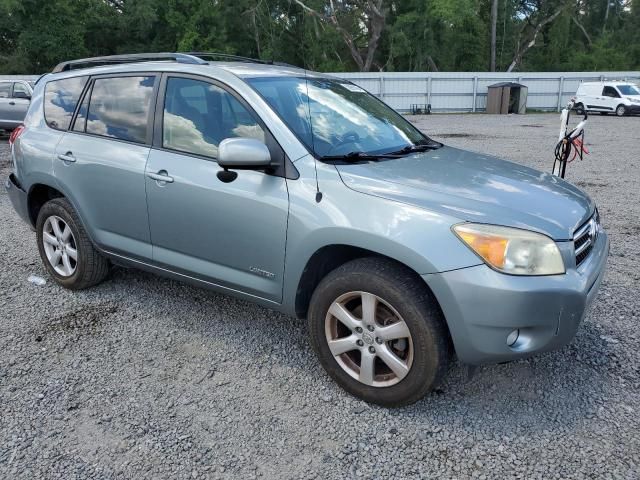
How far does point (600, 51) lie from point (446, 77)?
92.5ft

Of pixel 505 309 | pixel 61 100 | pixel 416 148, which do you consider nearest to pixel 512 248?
pixel 505 309

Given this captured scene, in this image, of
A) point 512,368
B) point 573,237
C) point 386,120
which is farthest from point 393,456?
point 386,120

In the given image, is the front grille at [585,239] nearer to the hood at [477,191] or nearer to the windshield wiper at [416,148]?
the hood at [477,191]

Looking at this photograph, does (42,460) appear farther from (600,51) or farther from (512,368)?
(600,51)

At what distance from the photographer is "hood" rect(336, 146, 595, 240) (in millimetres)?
2637

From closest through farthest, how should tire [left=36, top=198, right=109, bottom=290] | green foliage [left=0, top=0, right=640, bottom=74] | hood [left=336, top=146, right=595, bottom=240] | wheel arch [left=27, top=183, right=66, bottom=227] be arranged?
hood [left=336, top=146, right=595, bottom=240], tire [left=36, top=198, right=109, bottom=290], wheel arch [left=27, top=183, right=66, bottom=227], green foliage [left=0, top=0, right=640, bottom=74]

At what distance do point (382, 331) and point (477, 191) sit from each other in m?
0.88

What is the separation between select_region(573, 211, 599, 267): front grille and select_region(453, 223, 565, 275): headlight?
266 mm

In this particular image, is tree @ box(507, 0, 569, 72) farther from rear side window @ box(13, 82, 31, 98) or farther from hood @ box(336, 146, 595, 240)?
hood @ box(336, 146, 595, 240)

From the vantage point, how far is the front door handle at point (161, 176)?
344 cm

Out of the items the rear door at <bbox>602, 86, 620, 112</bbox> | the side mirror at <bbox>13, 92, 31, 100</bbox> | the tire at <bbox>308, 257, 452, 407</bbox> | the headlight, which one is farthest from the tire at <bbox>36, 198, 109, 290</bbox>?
the rear door at <bbox>602, 86, 620, 112</bbox>

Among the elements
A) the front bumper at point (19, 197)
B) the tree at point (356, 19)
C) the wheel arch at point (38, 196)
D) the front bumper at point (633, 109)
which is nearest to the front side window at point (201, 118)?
the wheel arch at point (38, 196)

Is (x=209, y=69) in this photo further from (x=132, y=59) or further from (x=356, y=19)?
(x=356, y=19)

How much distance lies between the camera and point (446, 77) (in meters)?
29.8
